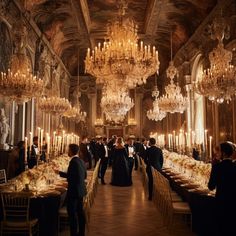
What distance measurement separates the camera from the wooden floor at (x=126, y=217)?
568 centimetres

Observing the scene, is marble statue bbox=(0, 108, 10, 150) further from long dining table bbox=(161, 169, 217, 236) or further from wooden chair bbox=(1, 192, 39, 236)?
long dining table bbox=(161, 169, 217, 236)

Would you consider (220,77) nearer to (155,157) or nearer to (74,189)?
(155,157)

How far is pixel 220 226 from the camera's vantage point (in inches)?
146

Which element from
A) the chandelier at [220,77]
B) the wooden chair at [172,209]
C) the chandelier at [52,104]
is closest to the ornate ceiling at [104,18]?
the chandelier at [52,104]

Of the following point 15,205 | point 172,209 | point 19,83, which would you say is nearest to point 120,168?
point 19,83

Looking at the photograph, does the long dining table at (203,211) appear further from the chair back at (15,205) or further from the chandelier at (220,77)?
the chair back at (15,205)

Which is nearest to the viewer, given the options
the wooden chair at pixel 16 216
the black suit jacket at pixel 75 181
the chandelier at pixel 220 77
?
the wooden chair at pixel 16 216

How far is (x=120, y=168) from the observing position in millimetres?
11016

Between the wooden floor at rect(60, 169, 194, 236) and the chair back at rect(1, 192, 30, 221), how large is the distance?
3.85 feet

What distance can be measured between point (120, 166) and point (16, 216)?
6.59m

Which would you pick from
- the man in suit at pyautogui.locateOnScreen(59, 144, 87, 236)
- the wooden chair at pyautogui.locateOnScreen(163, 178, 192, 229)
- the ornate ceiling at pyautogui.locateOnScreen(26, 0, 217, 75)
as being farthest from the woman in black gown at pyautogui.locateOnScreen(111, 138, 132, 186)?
the ornate ceiling at pyautogui.locateOnScreen(26, 0, 217, 75)

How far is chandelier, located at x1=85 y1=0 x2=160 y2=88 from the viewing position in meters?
7.64

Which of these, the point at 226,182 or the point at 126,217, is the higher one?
the point at 226,182

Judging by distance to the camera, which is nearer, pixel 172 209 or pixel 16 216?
pixel 16 216
